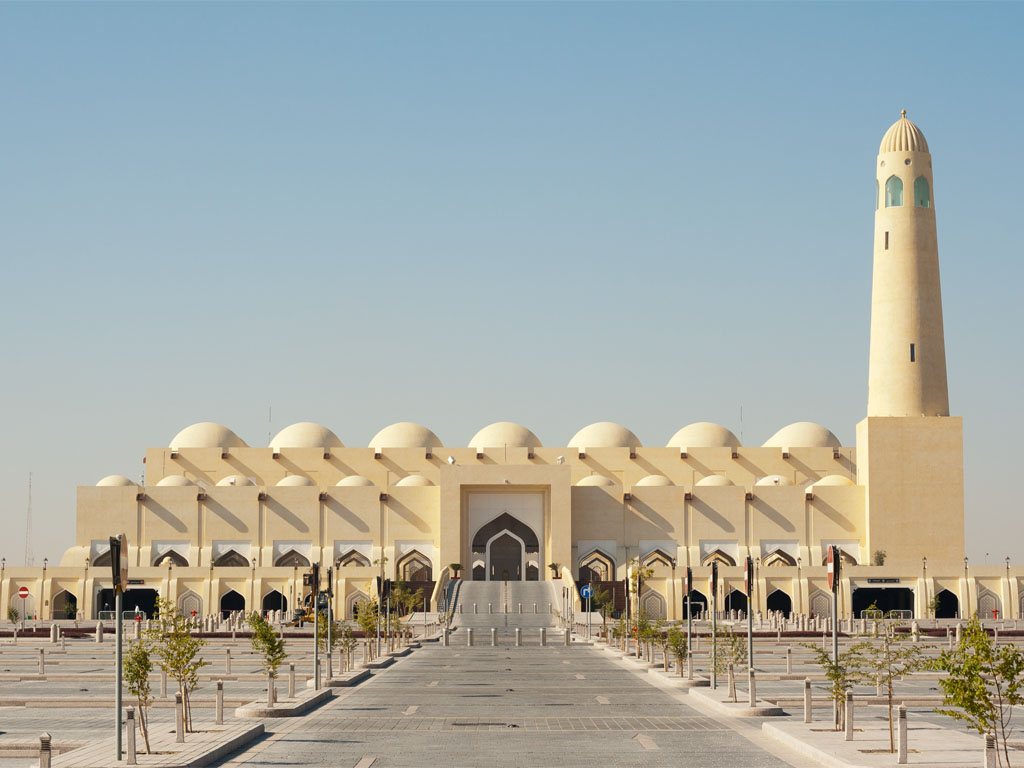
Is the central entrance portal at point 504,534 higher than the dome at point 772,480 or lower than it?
lower

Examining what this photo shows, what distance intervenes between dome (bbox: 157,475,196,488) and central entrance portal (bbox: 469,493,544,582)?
15082 millimetres

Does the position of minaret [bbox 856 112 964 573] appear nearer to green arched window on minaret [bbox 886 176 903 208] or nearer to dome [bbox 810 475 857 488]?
green arched window on minaret [bbox 886 176 903 208]

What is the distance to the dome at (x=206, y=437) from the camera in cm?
7494

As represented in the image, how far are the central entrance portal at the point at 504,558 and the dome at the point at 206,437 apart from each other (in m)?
16.4

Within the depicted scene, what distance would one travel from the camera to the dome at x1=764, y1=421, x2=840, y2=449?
243 ft

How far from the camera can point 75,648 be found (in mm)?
34625

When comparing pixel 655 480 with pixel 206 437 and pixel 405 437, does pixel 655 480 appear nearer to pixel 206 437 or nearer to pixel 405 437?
pixel 405 437

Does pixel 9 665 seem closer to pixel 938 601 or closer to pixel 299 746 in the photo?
pixel 299 746

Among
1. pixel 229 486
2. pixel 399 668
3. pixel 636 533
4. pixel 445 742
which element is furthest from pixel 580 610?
pixel 445 742

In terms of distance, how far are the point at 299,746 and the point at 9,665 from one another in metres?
16.5

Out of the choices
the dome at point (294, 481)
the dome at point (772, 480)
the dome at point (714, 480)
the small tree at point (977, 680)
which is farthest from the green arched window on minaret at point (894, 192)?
the small tree at point (977, 680)

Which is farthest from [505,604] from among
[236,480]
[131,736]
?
[131,736]

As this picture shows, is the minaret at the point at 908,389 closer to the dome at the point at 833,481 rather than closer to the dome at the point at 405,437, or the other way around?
the dome at the point at 833,481

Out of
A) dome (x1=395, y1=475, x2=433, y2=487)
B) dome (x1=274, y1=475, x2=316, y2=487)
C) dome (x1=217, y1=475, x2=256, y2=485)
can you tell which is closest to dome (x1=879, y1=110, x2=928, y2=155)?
dome (x1=395, y1=475, x2=433, y2=487)
